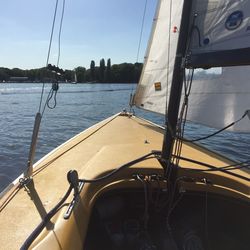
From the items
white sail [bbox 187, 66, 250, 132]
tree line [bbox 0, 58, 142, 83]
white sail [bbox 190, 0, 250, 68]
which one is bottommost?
tree line [bbox 0, 58, 142, 83]

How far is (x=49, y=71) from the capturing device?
363 centimetres

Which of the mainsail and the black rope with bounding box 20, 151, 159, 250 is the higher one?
the mainsail

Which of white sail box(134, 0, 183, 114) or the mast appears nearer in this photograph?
the mast

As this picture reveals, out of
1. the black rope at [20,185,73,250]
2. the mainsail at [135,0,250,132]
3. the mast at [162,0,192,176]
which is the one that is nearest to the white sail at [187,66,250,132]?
the mainsail at [135,0,250,132]

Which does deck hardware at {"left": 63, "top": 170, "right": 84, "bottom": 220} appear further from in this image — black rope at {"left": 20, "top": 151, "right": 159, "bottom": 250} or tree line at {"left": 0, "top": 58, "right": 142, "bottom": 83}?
tree line at {"left": 0, "top": 58, "right": 142, "bottom": 83}

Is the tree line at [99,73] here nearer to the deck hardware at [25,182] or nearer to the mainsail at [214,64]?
the mainsail at [214,64]

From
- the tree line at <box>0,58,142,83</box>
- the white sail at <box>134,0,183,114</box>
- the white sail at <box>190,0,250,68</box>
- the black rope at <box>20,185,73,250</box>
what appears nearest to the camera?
the black rope at <box>20,185,73,250</box>

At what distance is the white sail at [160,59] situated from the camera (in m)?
4.96

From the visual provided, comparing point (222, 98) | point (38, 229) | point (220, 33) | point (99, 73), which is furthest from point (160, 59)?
point (99, 73)

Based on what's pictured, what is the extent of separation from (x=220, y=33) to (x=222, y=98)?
95 centimetres

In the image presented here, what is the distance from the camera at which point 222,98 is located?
377cm

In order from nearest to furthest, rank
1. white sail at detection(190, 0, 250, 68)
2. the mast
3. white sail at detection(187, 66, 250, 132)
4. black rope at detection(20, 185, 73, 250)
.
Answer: black rope at detection(20, 185, 73, 250), white sail at detection(190, 0, 250, 68), the mast, white sail at detection(187, 66, 250, 132)

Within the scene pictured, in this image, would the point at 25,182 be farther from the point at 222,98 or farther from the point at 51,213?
the point at 222,98

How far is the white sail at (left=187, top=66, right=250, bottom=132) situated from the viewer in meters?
3.57
